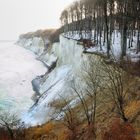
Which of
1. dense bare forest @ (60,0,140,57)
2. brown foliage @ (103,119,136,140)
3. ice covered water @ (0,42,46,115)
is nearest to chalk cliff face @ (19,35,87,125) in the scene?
ice covered water @ (0,42,46,115)

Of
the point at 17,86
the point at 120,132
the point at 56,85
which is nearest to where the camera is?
the point at 120,132

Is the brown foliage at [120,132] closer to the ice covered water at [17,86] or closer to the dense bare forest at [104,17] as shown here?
the dense bare forest at [104,17]

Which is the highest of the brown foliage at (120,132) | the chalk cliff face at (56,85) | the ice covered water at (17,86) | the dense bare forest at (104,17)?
the dense bare forest at (104,17)

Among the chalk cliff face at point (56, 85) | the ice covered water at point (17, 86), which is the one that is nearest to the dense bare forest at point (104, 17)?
the chalk cliff face at point (56, 85)

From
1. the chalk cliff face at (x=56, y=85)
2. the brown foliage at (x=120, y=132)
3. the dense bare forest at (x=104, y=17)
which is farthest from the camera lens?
the dense bare forest at (x=104, y=17)

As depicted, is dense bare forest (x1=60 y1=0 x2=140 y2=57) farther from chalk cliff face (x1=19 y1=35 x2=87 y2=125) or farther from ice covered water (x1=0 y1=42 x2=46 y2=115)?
ice covered water (x1=0 y1=42 x2=46 y2=115)

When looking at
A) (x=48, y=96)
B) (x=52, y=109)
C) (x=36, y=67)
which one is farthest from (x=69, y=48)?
(x=36, y=67)

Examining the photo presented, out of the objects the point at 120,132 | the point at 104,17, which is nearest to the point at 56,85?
the point at 104,17

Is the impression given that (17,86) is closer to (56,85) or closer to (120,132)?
(56,85)

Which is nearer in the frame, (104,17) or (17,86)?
(104,17)

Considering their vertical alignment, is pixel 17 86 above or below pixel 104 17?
below
